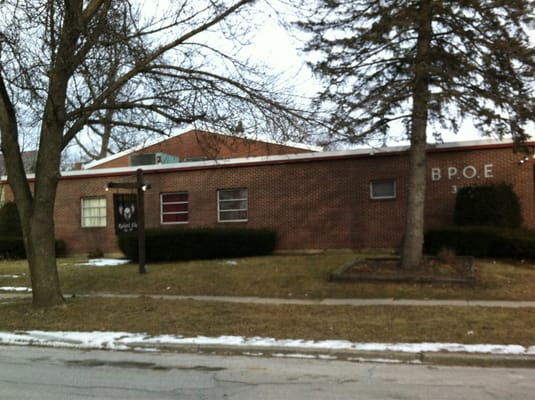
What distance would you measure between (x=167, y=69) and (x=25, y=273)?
9.40 m

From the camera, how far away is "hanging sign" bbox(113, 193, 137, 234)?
15125 mm

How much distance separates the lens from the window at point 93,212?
24.0 meters

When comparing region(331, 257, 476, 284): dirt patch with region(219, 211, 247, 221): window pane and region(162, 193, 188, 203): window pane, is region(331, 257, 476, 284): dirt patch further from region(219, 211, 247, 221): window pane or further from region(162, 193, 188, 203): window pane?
region(162, 193, 188, 203): window pane

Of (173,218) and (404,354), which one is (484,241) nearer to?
(404,354)

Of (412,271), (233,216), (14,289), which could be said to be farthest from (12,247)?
(412,271)

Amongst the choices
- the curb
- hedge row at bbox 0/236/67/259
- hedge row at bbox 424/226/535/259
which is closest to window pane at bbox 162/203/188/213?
hedge row at bbox 0/236/67/259

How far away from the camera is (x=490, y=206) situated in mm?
16547

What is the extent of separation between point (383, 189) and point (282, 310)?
1027 centimetres

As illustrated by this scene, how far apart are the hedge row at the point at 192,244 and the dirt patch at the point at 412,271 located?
17.2ft

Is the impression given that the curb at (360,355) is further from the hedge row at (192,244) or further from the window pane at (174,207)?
the window pane at (174,207)

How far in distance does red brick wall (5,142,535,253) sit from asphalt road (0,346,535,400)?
40.6 ft

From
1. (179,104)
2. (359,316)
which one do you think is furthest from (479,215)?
(179,104)

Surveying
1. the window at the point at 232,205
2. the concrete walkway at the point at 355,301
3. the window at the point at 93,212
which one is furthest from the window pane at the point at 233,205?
the concrete walkway at the point at 355,301

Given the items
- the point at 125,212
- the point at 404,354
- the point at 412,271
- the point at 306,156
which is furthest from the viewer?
the point at 306,156
